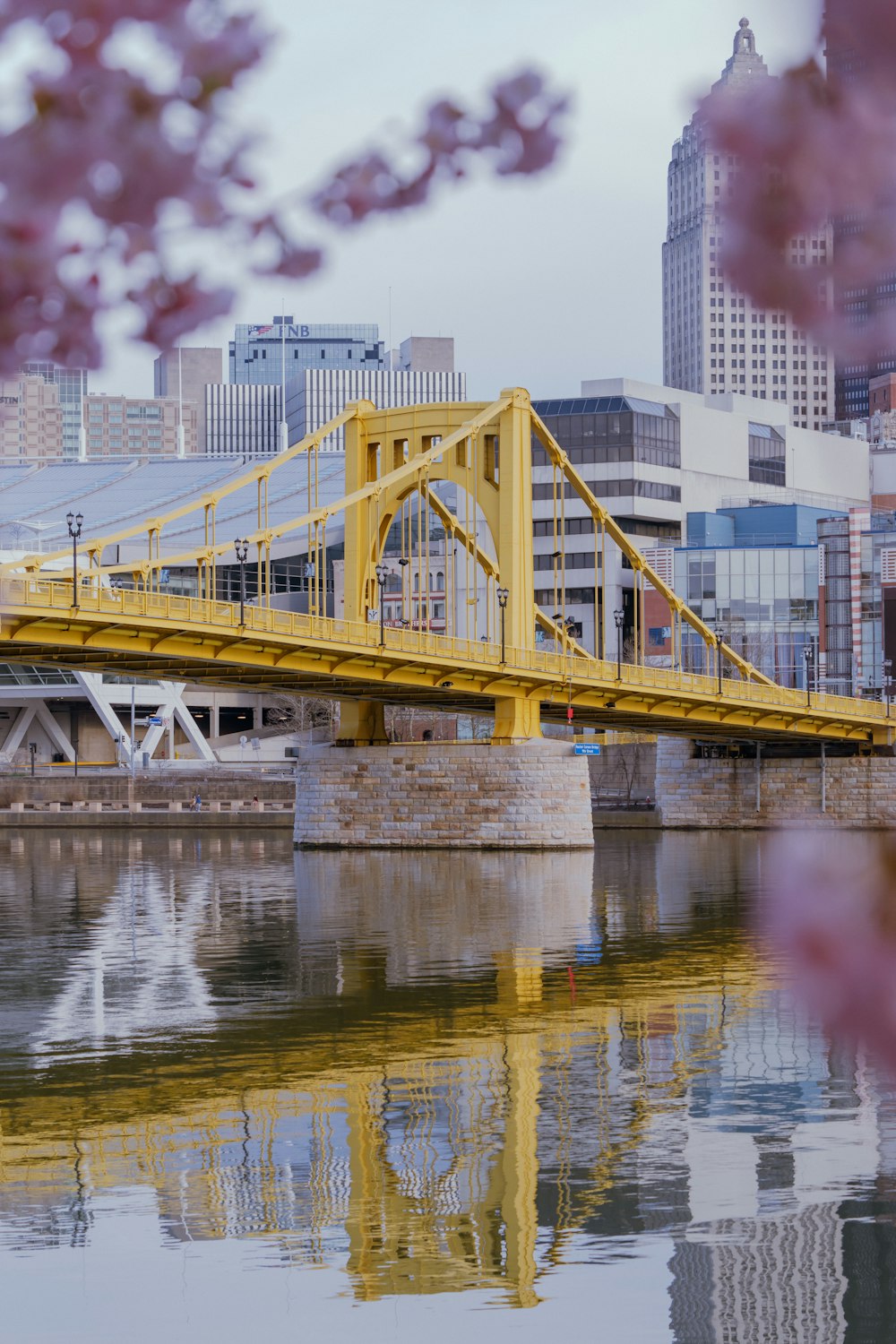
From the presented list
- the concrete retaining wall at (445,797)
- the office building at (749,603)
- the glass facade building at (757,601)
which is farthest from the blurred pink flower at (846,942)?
the glass facade building at (757,601)

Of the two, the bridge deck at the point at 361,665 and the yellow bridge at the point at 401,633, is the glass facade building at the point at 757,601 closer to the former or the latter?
the yellow bridge at the point at 401,633

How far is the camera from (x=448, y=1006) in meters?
24.9

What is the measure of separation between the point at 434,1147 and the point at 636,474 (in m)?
94.6

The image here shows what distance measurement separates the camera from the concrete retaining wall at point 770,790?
73125mm

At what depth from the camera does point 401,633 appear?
178 ft

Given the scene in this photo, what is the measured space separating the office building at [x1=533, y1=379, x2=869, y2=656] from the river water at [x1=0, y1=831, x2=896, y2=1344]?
71.8m

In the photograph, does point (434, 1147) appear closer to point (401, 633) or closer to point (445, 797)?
point (401, 633)

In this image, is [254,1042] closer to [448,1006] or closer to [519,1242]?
[448,1006]

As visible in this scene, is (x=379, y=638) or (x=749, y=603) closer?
(x=379, y=638)

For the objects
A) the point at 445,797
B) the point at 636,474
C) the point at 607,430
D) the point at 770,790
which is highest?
the point at 607,430

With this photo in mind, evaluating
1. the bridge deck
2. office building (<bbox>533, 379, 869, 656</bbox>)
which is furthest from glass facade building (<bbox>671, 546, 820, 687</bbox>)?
the bridge deck

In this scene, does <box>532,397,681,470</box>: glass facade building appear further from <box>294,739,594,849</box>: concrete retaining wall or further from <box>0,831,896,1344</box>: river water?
<box>0,831,896,1344</box>: river water

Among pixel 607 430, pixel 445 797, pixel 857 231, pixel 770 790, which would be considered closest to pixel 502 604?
pixel 445 797

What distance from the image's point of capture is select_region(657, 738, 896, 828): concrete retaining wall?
73.1 m
